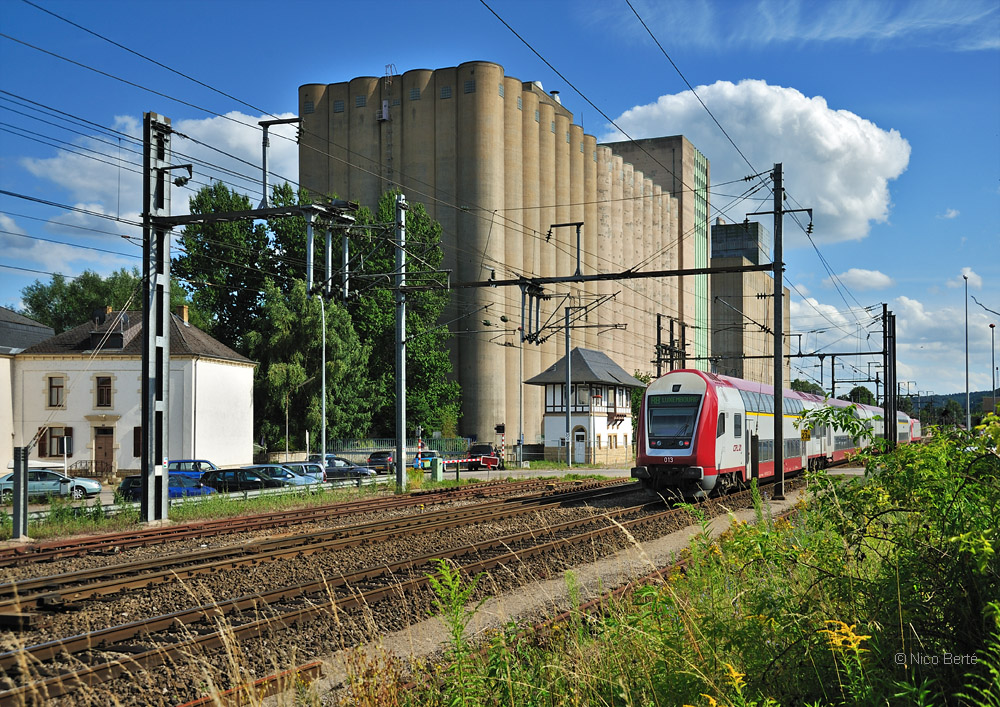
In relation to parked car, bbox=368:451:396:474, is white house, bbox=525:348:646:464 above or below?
above

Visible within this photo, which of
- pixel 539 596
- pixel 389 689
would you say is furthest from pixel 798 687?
pixel 539 596

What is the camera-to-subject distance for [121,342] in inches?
1702

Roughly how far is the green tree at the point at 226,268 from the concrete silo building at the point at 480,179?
1137cm

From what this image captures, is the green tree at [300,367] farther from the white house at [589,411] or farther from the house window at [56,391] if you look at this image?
the white house at [589,411]

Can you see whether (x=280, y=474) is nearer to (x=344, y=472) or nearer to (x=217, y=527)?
(x=344, y=472)

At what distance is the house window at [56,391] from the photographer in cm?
4288

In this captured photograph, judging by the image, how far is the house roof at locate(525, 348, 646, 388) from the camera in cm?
5704

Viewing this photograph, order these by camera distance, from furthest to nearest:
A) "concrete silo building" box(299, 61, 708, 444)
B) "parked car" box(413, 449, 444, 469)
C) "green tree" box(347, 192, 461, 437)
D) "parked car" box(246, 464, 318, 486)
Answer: "concrete silo building" box(299, 61, 708, 444), "green tree" box(347, 192, 461, 437), "parked car" box(413, 449, 444, 469), "parked car" box(246, 464, 318, 486)

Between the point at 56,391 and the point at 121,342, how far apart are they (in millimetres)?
4016

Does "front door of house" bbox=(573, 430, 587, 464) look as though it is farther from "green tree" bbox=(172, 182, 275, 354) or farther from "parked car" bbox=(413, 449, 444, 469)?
"green tree" bbox=(172, 182, 275, 354)

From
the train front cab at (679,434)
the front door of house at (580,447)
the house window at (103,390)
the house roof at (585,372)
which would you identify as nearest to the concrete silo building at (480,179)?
the house roof at (585,372)

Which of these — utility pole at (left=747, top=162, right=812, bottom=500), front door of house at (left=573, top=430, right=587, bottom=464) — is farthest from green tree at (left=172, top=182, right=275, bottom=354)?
utility pole at (left=747, top=162, right=812, bottom=500)

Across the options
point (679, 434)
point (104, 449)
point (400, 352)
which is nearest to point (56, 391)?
point (104, 449)

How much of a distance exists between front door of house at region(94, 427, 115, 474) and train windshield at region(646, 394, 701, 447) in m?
30.6
